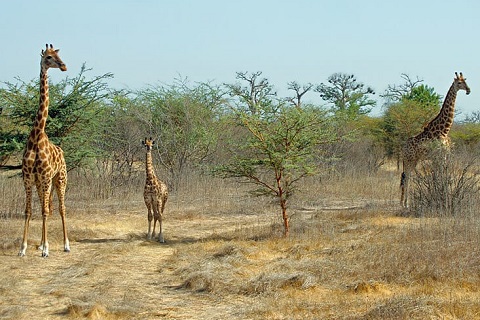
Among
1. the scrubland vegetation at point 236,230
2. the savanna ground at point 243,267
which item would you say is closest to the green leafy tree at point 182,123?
the scrubland vegetation at point 236,230

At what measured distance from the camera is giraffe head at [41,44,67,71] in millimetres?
10977

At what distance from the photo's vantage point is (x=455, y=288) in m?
7.72

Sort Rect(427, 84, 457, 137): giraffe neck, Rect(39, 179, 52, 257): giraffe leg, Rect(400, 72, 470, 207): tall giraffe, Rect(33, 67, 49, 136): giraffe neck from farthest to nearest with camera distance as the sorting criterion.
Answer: Rect(427, 84, 457, 137): giraffe neck → Rect(400, 72, 470, 207): tall giraffe → Rect(33, 67, 49, 136): giraffe neck → Rect(39, 179, 52, 257): giraffe leg

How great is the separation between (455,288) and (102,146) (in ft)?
44.8

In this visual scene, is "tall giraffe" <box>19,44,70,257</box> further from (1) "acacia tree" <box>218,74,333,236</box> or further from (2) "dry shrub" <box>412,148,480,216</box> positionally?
(2) "dry shrub" <box>412,148,480,216</box>

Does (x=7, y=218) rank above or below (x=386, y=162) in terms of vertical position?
below

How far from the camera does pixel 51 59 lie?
36.2 feet

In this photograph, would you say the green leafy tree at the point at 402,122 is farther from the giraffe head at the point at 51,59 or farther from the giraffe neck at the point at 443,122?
the giraffe head at the point at 51,59

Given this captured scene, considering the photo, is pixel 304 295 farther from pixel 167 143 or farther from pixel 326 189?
pixel 167 143

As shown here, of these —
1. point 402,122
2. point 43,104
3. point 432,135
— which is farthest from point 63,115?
point 402,122

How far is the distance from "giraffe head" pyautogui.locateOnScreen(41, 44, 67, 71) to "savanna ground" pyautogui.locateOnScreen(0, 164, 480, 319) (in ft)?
9.26

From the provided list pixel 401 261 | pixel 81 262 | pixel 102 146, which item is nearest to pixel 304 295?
Answer: pixel 401 261

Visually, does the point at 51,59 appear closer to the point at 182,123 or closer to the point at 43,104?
the point at 43,104

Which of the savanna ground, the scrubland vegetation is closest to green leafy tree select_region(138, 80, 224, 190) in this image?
the scrubland vegetation
